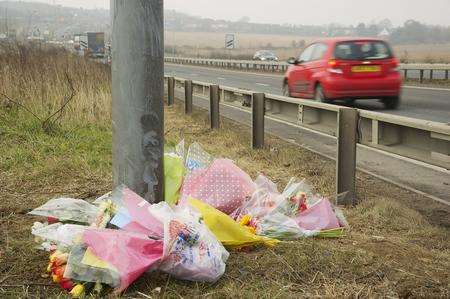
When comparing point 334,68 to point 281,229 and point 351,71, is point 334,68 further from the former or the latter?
point 281,229

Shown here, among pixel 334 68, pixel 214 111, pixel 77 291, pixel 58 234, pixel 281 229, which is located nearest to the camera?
pixel 77 291

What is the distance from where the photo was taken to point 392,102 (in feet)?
47.3

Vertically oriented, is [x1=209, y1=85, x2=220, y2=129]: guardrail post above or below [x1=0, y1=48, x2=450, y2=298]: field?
above

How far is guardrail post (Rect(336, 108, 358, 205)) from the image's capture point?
5.53 meters

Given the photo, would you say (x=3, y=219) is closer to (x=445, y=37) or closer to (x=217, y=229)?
(x=217, y=229)

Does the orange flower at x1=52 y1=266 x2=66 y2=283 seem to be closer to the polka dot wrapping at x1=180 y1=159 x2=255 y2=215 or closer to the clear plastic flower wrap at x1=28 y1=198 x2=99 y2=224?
the clear plastic flower wrap at x1=28 y1=198 x2=99 y2=224

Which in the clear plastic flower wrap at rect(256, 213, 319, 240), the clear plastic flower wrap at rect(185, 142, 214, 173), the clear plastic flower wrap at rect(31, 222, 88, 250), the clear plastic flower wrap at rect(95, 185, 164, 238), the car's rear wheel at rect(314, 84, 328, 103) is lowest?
the clear plastic flower wrap at rect(256, 213, 319, 240)

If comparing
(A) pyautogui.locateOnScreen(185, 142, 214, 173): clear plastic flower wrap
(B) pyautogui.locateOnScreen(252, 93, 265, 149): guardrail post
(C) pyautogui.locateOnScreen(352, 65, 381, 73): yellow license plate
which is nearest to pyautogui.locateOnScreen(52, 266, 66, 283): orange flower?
(A) pyautogui.locateOnScreen(185, 142, 214, 173): clear plastic flower wrap

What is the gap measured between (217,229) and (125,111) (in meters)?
0.98

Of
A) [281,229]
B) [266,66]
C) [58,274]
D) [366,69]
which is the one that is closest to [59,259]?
[58,274]

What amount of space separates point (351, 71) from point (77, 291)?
11461mm

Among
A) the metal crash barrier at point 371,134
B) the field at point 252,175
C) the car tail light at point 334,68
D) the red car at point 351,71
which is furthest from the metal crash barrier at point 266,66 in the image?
the metal crash barrier at point 371,134

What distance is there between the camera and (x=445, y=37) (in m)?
84.1

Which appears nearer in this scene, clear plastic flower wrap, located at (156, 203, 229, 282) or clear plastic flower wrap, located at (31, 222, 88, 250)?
clear plastic flower wrap, located at (156, 203, 229, 282)
